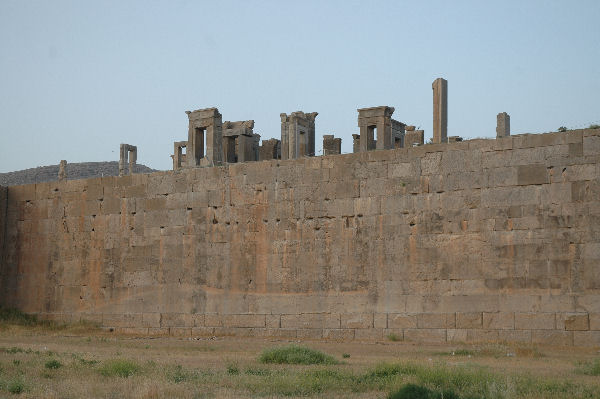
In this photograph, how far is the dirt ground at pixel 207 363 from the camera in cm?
1203

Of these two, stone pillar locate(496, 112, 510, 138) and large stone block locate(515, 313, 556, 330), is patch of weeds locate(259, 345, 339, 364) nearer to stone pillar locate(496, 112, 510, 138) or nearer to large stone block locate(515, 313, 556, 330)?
large stone block locate(515, 313, 556, 330)

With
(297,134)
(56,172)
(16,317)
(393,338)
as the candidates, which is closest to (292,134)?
(297,134)

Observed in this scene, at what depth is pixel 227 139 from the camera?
27516 mm

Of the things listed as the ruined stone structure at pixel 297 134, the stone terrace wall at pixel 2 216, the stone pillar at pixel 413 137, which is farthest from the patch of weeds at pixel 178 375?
the stone pillar at pixel 413 137

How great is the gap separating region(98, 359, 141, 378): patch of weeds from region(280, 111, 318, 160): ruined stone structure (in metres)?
12.2

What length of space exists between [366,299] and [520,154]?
A: 16.2 ft

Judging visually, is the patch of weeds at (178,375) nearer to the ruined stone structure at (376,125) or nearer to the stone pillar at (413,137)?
the ruined stone structure at (376,125)

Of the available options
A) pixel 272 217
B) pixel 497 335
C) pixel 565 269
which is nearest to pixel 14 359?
pixel 272 217

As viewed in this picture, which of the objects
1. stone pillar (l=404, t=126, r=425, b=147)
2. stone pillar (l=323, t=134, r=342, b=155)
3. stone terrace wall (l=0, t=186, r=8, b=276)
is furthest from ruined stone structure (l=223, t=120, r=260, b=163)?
stone terrace wall (l=0, t=186, r=8, b=276)

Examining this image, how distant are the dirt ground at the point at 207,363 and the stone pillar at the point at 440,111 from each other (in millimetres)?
5765

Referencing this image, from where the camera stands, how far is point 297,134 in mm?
26141

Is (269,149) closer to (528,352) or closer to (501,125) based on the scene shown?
(501,125)

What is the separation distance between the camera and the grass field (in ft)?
38.5

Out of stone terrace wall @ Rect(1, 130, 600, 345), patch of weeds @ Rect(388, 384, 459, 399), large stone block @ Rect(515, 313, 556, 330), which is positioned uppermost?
stone terrace wall @ Rect(1, 130, 600, 345)
